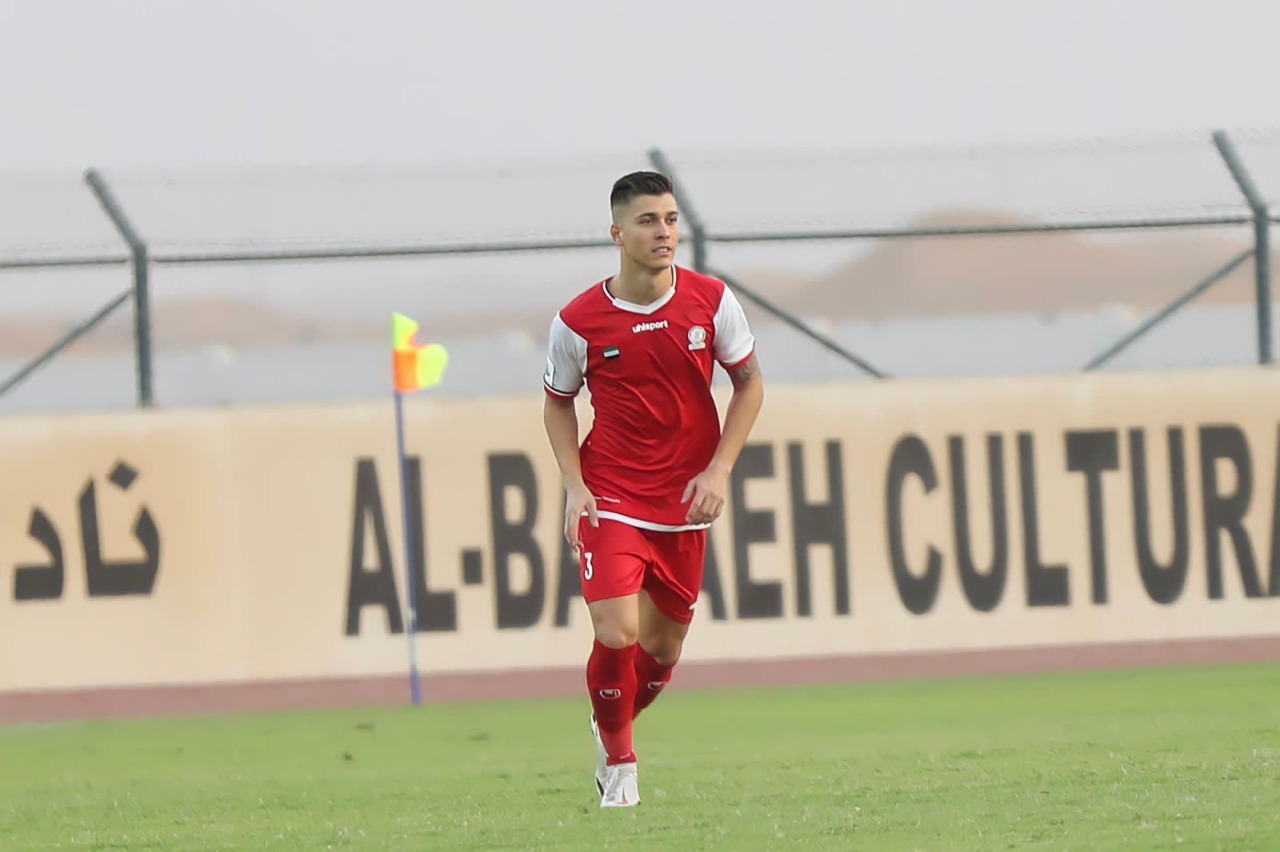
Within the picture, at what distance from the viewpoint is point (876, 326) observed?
47.9 ft

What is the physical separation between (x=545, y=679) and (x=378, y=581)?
3.89 ft

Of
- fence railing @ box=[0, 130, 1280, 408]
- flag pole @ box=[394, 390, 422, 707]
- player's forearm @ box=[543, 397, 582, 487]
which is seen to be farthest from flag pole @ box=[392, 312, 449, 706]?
player's forearm @ box=[543, 397, 582, 487]

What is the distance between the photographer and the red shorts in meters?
7.30

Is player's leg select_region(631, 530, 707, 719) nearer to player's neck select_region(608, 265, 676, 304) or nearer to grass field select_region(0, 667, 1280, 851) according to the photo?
grass field select_region(0, 667, 1280, 851)

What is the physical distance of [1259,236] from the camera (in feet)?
48.3

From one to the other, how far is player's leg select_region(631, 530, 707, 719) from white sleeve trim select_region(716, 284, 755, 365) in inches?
23.7

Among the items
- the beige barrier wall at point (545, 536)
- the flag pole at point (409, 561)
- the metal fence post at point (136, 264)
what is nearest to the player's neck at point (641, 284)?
the flag pole at point (409, 561)

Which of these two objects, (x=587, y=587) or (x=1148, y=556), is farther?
(x=1148, y=556)

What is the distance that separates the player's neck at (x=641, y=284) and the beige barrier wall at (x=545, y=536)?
643 cm

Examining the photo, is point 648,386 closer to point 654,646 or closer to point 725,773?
point 654,646

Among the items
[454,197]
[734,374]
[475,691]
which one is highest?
[454,197]

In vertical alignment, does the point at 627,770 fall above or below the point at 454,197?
below

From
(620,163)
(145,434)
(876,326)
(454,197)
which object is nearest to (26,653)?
(145,434)

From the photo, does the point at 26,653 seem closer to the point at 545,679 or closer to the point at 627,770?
the point at 545,679
